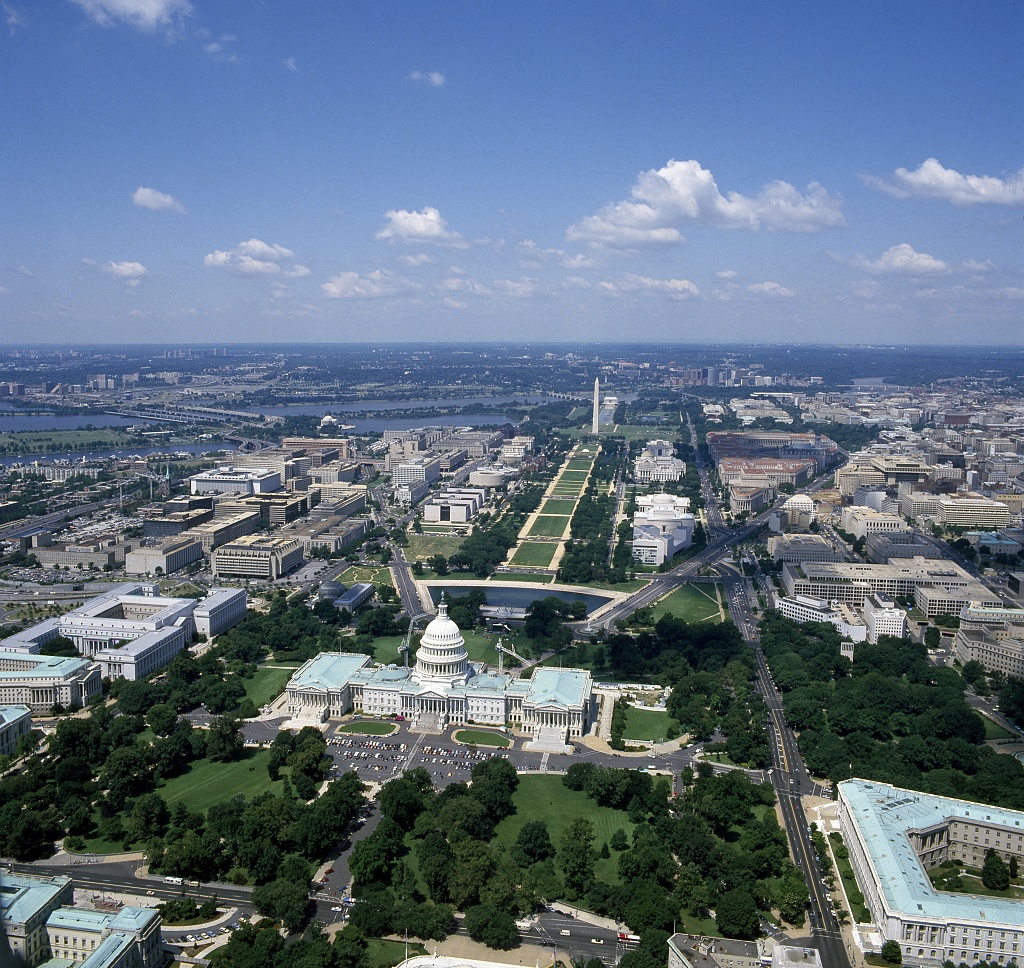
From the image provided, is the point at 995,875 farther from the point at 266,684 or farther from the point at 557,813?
the point at 266,684

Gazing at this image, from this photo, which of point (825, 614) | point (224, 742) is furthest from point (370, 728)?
point (825, 614)

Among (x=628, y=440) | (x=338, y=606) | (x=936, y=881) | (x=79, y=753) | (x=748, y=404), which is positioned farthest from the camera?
(x=748, y=404)

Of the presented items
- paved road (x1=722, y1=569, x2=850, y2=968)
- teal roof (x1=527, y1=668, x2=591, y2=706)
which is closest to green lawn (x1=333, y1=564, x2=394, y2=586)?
teal roof (x1=527, y1=668, x2=591, y2=706)

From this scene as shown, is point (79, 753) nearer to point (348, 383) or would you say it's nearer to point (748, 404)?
point (748, 404)

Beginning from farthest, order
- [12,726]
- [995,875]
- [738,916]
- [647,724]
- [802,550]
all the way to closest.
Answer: [802,550] → [647,724] → [12,726] → [995,875] → [738,916]

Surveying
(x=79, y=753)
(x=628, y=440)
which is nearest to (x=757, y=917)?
(x=79, y=753)

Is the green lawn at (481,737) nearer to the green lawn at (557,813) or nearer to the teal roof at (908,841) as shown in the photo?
the green lawn at (557,813)
